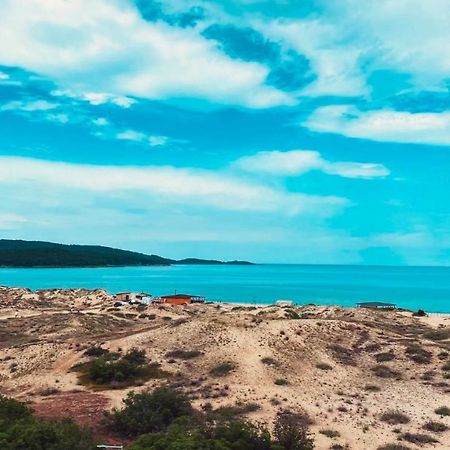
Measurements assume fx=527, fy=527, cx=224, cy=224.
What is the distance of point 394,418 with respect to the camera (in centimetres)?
2172

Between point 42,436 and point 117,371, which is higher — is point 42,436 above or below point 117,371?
above

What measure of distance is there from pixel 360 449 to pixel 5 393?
18.3 meters

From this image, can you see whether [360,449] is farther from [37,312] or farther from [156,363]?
[37,312]

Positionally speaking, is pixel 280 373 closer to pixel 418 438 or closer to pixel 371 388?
pixel 371 388

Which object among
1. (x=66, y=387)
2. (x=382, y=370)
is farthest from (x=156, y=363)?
(x=382, y=370)

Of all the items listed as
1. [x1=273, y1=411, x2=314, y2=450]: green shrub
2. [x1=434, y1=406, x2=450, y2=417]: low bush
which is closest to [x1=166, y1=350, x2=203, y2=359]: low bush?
[x1=273, y1=411, x2=314, y2=450]: green shrub

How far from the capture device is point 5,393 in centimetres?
2727

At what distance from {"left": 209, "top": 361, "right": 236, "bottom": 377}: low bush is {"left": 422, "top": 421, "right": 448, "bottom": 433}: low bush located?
10751mm

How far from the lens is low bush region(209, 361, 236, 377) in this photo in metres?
28.3

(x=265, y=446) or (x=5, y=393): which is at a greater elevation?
(x=265, y=446)

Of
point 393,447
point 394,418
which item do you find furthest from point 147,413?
point 394,418

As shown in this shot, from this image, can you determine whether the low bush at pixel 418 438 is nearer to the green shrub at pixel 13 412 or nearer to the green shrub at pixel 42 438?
the green shrub at pixel 42 438

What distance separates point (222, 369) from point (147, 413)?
8682 mm

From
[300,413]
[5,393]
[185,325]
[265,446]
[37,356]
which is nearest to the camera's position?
[265,446]
